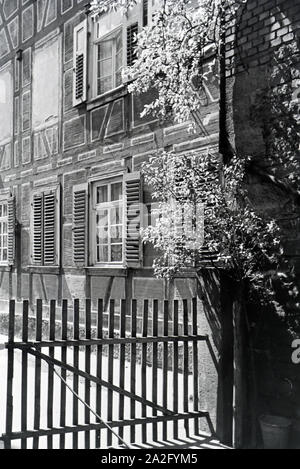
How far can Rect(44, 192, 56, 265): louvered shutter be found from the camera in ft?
34.6

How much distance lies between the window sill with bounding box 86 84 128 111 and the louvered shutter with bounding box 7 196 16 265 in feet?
11.6

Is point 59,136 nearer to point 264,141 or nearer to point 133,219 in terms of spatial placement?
point 133,219

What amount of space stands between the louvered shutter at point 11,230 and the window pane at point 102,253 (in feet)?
10.6

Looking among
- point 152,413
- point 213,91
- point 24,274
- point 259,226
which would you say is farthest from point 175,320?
point 24,274

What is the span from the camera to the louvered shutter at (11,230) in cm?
1194

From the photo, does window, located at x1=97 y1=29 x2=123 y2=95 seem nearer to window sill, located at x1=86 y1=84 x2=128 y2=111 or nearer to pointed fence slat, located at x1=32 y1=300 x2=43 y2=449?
window sill, located at x1=86 y1=84 x2=128 y2=111

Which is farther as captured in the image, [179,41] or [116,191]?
[116,191]

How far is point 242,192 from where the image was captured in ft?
17.4

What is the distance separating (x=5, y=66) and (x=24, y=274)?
4991mm

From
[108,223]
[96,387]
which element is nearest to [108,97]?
[108,223]

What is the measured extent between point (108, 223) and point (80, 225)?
Result: 27.5 inches

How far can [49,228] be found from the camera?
10.7m

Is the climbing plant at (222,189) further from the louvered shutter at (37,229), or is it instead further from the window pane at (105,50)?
the louvered shutter at (37,229)

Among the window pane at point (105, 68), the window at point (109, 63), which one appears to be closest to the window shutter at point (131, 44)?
the window at point (109, 63)
